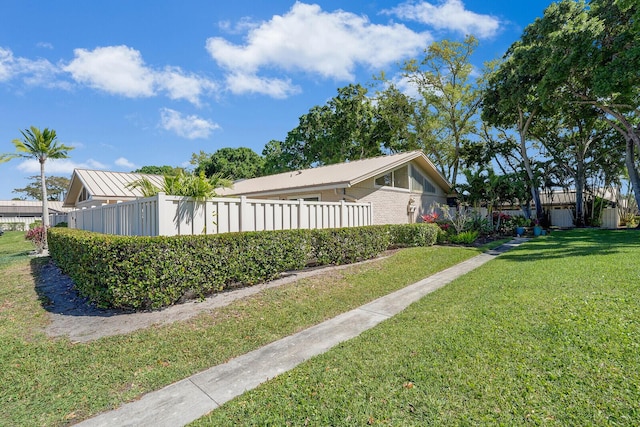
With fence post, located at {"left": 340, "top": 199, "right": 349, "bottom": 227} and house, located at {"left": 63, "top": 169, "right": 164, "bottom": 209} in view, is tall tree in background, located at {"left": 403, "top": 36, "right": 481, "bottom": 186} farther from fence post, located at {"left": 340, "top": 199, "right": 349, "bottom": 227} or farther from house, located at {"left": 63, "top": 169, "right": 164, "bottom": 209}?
house, located at {"left": 63, "top": 169, "right": 164, "bottom": 209}

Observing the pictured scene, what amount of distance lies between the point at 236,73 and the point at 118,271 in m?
10.8

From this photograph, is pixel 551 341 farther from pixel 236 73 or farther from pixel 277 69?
pixel 277 69

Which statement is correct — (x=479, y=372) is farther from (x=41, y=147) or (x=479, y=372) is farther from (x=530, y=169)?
(x=530, y=169)

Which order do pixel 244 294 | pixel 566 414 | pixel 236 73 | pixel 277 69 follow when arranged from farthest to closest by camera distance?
1. pixel 277 69
2. pixel 236 73
3. pixel 244 294
4. pixel 566 414

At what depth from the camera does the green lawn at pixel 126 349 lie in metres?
3.03

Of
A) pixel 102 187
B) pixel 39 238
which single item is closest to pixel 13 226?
pixel 39 238

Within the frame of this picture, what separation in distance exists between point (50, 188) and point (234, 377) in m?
74.2

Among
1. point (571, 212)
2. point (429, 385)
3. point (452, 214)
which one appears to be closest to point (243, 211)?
point (429, 385)

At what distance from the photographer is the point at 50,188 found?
189ft

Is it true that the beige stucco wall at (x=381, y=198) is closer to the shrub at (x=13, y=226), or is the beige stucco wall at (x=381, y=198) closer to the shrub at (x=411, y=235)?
the shrub at (x=411, y=235)

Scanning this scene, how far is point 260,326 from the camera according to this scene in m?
4.82

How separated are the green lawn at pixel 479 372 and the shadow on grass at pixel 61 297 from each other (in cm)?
401

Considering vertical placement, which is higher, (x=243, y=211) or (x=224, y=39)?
(x=224, y=39)

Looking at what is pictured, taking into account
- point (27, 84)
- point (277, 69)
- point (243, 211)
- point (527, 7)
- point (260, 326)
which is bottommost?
point (260, 326)
